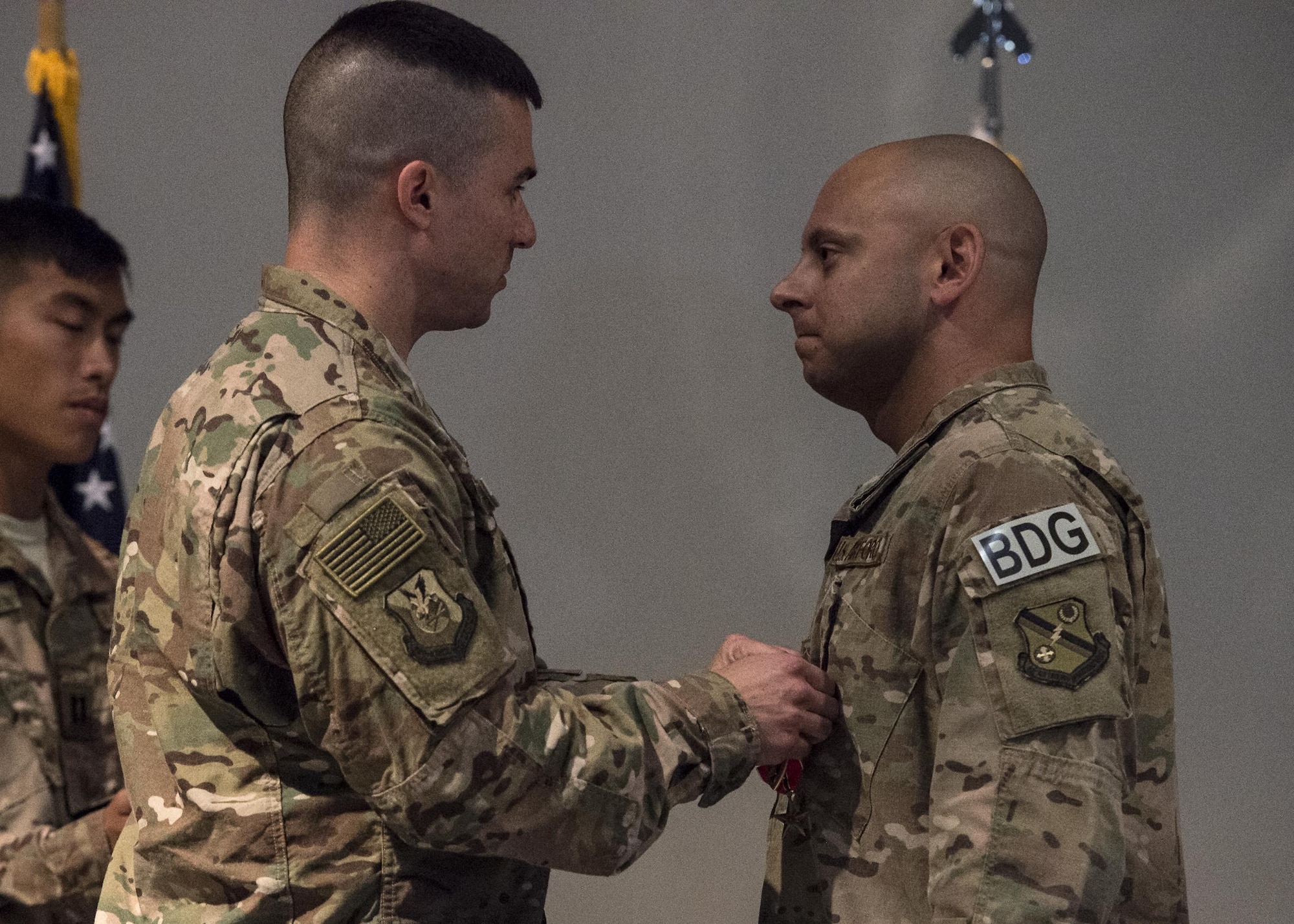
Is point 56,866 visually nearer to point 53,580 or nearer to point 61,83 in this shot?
point 53,580

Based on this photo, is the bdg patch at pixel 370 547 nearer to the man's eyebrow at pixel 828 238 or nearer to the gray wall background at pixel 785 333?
the man's eyebrow at pixel 828 238

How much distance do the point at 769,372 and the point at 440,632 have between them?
153cm

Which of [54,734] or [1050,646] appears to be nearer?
[1050,646]

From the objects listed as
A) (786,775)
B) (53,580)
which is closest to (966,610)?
(786,775)

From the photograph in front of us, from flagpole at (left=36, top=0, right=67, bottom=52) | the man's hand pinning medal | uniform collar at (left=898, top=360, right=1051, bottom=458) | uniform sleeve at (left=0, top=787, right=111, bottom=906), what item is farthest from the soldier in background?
uniform collar at (left=898, top=360, right=1051, bottom=458)

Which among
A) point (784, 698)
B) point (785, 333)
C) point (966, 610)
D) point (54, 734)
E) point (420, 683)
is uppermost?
point (785, 333)

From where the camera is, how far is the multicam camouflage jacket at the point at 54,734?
2.12m

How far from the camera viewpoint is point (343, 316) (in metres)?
1.45

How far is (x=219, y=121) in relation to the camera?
299cm

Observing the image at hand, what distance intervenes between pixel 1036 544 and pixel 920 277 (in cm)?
42

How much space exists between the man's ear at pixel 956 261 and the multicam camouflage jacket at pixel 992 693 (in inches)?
4.5

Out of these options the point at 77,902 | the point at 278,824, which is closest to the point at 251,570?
the point at 278,824

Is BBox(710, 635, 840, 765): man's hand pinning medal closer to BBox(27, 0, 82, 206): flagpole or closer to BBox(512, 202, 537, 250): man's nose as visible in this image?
BBox(512, 202, 537, 250): man's nose

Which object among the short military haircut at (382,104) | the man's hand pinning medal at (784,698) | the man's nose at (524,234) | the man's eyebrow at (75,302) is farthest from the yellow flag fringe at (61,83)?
the man's hand pinning medal at (784,698)
